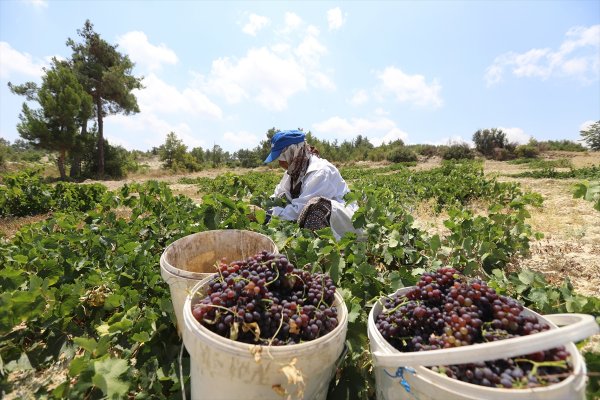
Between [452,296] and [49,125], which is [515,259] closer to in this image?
[452,296]

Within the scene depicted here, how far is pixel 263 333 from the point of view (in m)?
1.22

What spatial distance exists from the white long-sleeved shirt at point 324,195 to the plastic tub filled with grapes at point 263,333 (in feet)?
6.12

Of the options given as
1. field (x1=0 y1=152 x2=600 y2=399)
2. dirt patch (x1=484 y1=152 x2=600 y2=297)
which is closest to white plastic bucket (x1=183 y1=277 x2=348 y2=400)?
field (x1=0 y1=152 x2=600 y2=399)

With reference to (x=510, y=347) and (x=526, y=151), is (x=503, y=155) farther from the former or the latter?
(x=510, y=347)

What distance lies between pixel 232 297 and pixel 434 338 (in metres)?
0.76

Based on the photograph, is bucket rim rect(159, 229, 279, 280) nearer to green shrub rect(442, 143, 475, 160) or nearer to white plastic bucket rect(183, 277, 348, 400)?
white plastic bucket rect(183, 277, 348, 400)

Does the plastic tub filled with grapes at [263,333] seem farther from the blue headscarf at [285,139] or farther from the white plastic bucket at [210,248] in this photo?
the blue headscarf at [285,139]

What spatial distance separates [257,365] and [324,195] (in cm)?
262

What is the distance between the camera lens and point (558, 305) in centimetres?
182

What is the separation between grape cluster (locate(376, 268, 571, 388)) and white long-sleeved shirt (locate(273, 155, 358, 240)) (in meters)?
1.81

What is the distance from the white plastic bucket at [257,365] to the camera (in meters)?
1.05

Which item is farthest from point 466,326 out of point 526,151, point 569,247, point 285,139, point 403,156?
point 526,151

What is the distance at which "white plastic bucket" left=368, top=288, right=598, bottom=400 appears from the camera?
0.87 metres

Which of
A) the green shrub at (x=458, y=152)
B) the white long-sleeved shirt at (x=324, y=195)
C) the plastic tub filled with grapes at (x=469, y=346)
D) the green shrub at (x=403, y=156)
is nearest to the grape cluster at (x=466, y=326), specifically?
→ the plastic tub filled with grapes at (x=469, y=346)
